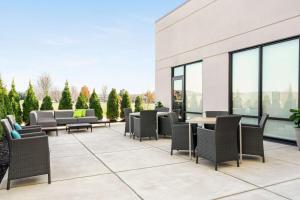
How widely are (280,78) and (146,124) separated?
399 cm

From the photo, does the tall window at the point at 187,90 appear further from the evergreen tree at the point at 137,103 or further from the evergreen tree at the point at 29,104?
the evergreen tree at the point at 29,104

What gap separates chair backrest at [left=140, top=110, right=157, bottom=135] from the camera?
7.28m

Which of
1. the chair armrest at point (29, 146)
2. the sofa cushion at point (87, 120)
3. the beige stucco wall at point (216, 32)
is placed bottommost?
the sofa cushion at point (87, 120)

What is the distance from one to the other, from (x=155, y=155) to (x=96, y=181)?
6.39 feet

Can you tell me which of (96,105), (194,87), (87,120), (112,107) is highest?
(194,87)

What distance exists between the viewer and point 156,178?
154 inches

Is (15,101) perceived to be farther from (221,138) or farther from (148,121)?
(221,138)

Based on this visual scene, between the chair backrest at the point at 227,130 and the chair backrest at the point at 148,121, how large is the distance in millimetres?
3112

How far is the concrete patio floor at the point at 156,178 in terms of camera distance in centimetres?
326

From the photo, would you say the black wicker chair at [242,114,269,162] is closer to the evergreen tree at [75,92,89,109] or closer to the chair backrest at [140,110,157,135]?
the chair backrest at [140,110,157,135]

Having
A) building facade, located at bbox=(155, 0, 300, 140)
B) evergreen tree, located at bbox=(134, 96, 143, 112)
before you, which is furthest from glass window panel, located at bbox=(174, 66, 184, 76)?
evergreen tree, located at bbox=(134, 96, 143, 112)

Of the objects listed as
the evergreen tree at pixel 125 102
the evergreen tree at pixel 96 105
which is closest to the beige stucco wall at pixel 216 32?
the evergreen tree at pixel 125 102

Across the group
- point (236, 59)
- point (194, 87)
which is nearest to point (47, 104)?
point (194, 87)

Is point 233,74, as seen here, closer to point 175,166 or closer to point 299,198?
point 175,166
